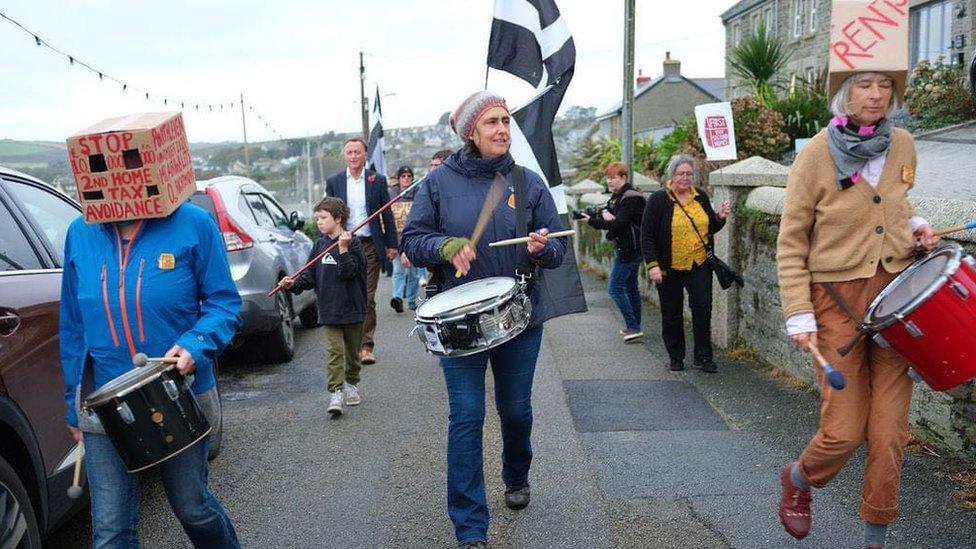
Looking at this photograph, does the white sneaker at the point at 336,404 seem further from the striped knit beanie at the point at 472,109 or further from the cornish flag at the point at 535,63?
the striped knit beanie at the point at 472,109

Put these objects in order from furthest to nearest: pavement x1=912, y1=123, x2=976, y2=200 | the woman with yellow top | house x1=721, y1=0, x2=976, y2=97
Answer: house x1=721, y1=0, x2=976, y2=97
pavement x1=912, y1=123, x2=976, y2=200
the woman with yellow top

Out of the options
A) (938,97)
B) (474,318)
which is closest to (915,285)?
(474,318)

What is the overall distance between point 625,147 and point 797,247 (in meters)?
9.51

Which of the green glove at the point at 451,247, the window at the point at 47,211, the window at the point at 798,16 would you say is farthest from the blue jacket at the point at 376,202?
the window at the point at 798,16

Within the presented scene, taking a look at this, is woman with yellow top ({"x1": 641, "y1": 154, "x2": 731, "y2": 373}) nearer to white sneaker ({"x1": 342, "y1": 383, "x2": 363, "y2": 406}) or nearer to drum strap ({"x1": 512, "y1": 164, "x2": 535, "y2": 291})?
white sneaker ({"x1": 342, "y1": 383, "x2": 363, "y2": 406})

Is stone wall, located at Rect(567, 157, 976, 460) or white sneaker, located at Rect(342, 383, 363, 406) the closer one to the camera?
white sneaker, located at Rect(342, 383, 363, 406)

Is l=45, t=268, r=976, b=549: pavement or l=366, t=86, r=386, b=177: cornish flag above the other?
l=366, t=86, r=386, b=177: cornish flag

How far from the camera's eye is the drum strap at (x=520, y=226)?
4.18m

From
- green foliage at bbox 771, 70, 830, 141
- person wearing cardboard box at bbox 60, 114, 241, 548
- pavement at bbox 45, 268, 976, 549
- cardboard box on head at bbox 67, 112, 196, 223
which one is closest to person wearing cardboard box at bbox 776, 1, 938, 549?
pavement at bbox 45, 268, 976, 549

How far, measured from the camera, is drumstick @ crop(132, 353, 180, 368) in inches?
120

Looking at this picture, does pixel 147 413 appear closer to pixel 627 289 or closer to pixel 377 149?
pixel 627 289

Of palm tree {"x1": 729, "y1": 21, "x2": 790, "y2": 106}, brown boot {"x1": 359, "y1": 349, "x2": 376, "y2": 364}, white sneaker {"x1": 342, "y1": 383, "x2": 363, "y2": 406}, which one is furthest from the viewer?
palm tree {"x1": 729, "y1": 21, "x2": 790, "y2": 106}

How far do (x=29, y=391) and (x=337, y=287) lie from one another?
10.4ft

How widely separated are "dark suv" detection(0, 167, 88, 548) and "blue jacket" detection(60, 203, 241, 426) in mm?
414
